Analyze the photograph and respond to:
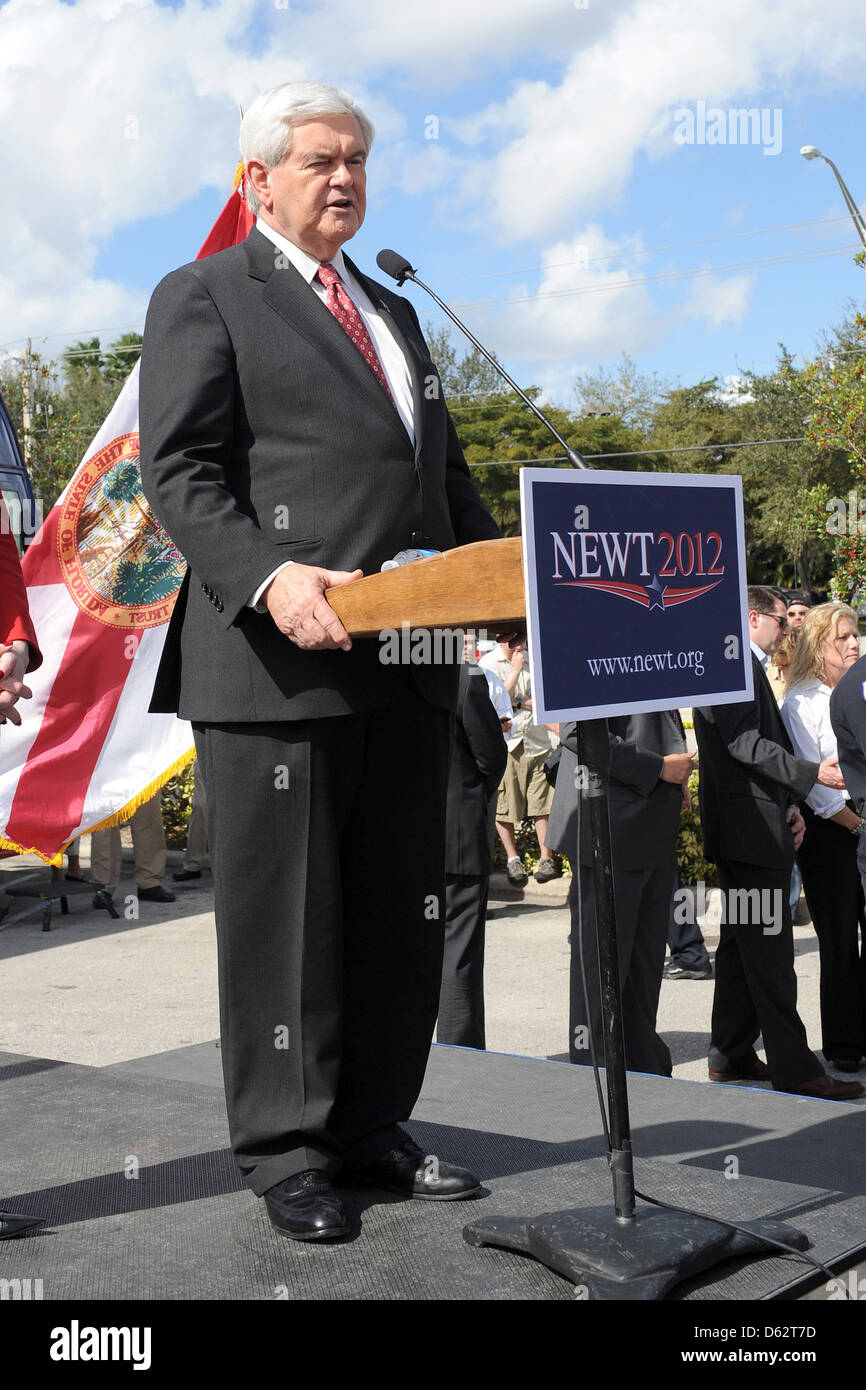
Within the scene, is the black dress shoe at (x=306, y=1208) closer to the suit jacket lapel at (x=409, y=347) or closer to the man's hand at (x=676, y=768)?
the suit jacket lapel at (x=409, y=347)

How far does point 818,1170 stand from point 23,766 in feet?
17.7

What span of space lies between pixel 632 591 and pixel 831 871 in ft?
14.4

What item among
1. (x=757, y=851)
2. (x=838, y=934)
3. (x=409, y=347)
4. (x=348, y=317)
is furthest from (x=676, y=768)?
(x=348, y=317)

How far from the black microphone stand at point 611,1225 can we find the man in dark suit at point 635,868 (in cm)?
253

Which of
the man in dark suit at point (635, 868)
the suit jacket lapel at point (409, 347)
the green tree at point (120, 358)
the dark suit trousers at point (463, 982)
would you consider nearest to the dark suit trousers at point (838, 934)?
the man in dark suit at point (635, 868)

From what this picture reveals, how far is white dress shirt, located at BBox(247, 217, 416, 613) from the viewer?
9.67 feet

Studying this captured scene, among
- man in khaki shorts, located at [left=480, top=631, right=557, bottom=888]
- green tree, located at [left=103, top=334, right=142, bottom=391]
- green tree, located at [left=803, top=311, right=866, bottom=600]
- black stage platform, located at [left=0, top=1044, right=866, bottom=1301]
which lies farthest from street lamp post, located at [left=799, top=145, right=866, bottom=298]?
green tree, located at [left=103, top=334, right=142, bottom=391]

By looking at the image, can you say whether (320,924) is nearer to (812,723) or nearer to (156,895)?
(812,723)

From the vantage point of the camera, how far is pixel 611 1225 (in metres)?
2.54

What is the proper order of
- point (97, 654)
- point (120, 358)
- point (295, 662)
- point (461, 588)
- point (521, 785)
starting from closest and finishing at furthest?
point (461, 588) < point (295, 662) < point (97, 654) < point (521, 785) < point (120, 358)

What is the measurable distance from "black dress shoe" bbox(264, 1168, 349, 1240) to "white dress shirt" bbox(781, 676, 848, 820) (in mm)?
4222

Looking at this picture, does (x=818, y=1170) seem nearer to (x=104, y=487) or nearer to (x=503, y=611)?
(x=503, y=611)

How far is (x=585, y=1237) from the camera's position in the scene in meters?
2.49
